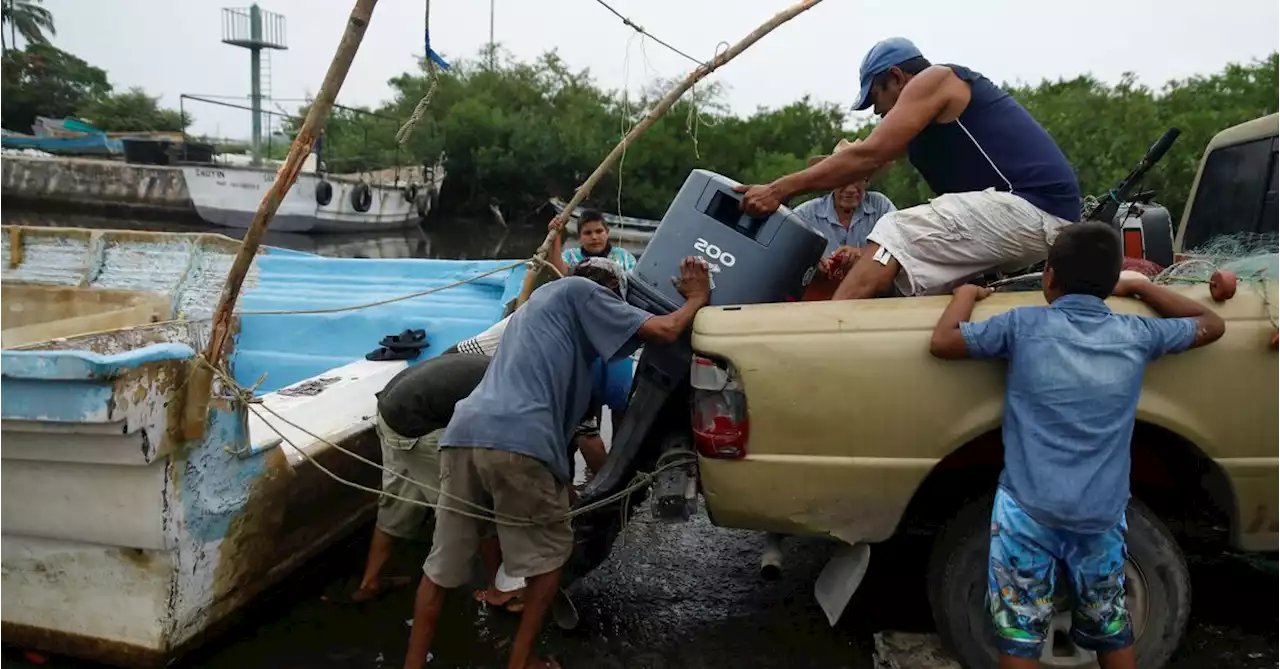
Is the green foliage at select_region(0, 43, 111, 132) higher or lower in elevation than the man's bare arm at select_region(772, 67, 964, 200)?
higher

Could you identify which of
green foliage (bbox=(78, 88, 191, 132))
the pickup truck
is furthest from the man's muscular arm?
green foliage (bbox=(78, 88, 191, 132))

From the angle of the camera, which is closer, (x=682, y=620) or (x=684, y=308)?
(x=684, y=308)

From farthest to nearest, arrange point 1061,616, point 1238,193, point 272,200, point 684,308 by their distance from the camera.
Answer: point 1238,193 < point 684,308 < point 272,200 < point 1061,616

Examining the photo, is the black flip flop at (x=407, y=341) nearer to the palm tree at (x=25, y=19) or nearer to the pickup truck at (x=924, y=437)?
the pickup truck at (x=924, y=437)

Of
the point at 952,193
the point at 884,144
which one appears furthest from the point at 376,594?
the point at 952,193

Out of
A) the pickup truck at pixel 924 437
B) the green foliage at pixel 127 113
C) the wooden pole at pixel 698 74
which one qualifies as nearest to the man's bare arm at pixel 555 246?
the wooden pole at pixel 698 74

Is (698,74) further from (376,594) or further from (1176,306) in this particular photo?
(376,594)

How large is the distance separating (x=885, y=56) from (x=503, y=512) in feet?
7.39

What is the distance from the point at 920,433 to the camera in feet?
8.74

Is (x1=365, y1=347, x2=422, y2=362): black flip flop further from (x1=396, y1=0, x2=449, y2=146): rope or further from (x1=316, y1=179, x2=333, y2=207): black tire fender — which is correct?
(x1=316, y1=179, x2=333, y2=207): black tire fender

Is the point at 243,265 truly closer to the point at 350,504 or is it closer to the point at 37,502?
the point at 37,502

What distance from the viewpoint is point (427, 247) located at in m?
26.5

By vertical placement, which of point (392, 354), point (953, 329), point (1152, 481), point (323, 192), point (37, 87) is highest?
point (37, 87)

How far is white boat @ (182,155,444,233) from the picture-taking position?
26656 millimetres
